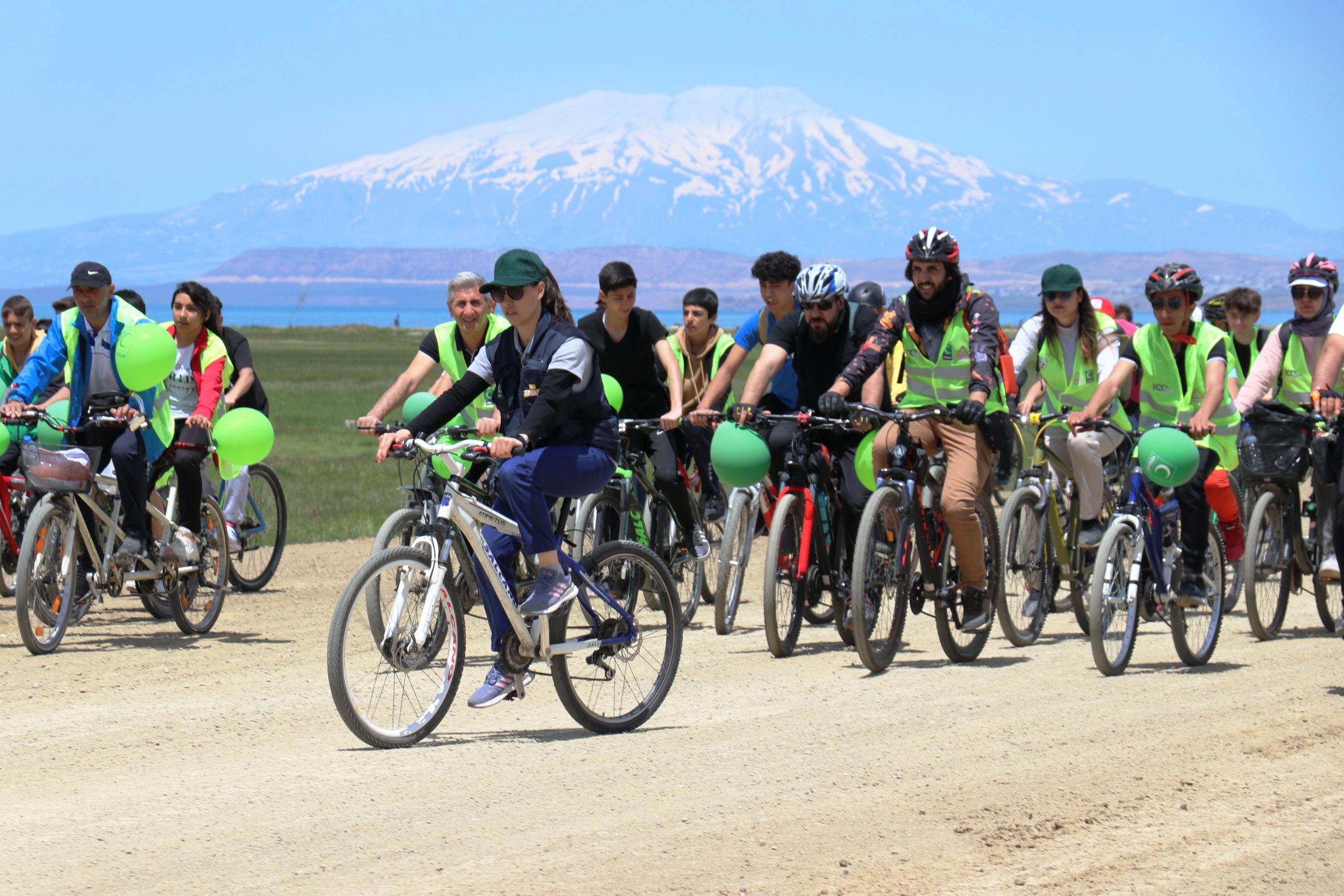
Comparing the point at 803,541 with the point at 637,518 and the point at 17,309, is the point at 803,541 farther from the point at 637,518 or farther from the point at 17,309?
the point at 17,309

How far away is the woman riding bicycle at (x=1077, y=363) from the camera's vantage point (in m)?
9.85

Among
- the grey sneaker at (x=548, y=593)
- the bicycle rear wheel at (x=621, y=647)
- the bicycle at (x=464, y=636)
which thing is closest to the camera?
the bicycle at (x=464, y=636)

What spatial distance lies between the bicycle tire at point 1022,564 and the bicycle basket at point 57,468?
16.6 ft

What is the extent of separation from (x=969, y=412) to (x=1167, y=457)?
1.40 meters

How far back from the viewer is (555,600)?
698cm

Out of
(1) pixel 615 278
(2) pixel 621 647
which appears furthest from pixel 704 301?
(2) pixel 621 647

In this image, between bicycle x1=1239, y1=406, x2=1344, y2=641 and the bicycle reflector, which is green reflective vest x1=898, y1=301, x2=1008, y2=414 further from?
bicycle x1=1239, y1=406, x2=1344, y2=641

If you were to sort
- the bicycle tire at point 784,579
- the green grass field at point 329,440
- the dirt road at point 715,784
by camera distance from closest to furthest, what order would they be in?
1. the dirt road at point 715,784
2. the bicycle tire at point 784,579
3. the green grass field at point 329,440

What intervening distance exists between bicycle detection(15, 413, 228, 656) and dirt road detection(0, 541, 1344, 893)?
32 centimetres

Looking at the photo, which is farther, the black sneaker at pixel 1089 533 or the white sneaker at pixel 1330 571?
the black sneaker at pixel 1089 533

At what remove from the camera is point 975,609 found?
365 inches

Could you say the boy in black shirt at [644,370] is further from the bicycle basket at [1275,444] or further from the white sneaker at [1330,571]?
the white sneaker at [1330,571]

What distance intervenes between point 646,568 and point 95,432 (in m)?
3.87

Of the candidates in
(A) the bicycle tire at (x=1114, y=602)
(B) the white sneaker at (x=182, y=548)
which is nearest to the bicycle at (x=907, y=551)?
(A) the bicycle tire at (x=1114, y=602)
